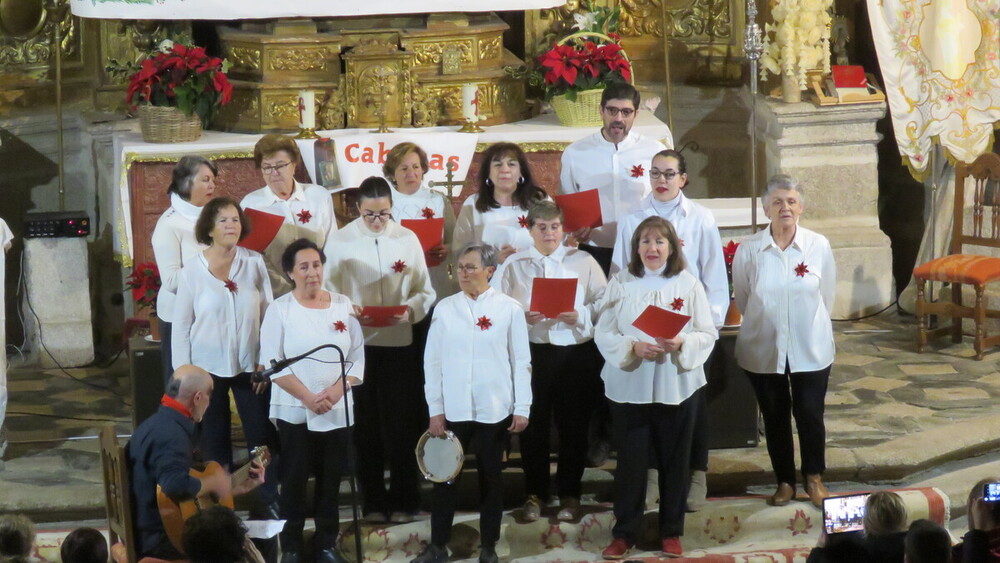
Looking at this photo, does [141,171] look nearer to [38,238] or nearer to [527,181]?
[38,238]

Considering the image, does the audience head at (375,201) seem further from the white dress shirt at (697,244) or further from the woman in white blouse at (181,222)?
the white dress shirt at (697,244)

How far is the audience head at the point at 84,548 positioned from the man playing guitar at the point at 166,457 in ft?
2.00

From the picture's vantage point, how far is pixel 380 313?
711cm

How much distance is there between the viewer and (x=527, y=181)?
7.43 m

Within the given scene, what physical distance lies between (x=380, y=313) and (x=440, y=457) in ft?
2.22

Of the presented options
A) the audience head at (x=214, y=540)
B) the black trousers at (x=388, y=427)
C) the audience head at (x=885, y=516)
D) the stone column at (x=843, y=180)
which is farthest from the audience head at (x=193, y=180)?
the stone column at (x=843, y=180)

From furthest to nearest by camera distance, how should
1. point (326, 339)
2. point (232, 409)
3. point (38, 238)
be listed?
point (38, 238), point (232, 409), point (326, 339)

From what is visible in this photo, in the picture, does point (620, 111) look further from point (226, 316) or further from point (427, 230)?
point (226, 316)

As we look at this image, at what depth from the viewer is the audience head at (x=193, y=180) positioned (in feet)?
24.1

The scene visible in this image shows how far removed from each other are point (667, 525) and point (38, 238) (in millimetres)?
4434

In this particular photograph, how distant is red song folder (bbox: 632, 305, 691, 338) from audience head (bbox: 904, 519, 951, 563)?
1928mm

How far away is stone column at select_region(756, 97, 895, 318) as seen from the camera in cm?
1034

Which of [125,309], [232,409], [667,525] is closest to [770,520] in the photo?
[667,525]

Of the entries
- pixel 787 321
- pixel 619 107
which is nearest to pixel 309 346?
pixel 619 107
